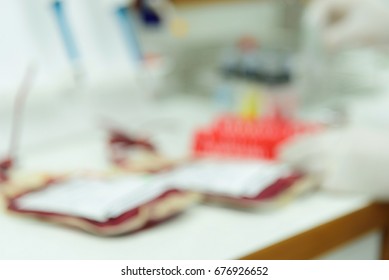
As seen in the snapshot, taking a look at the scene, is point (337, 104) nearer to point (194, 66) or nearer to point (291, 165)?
point (194, 66)

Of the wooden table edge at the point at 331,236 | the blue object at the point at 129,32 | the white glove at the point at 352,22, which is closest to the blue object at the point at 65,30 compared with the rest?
the blue object at the point at 129,32

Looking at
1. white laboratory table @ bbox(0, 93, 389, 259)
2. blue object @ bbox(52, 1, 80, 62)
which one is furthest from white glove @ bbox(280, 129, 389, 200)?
blue object @ bbox(52, 1, 80, 62)

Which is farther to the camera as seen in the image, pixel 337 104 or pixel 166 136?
pixel 337 104

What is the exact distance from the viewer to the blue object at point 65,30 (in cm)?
95

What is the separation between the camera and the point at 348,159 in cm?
72

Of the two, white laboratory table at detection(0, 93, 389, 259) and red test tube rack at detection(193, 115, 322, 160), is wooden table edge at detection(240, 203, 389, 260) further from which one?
red test tube rack at detection(193, 115, 322, 160)

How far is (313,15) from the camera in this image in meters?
0.93

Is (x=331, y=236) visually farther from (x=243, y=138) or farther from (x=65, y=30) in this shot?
(x=65, y=30)

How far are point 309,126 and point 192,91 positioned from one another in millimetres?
393

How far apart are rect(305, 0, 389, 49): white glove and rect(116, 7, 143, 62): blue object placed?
1.04 feet

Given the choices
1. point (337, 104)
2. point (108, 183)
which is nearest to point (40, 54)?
point (108, 183)

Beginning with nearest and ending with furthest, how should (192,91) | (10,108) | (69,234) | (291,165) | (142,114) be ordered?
(69,234)
(291,165)
(10,108)
(142,114)
(192,91)

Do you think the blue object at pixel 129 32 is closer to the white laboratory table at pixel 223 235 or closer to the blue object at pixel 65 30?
the blue object at pixel 65 30

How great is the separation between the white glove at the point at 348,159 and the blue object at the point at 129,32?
0.39 metres
